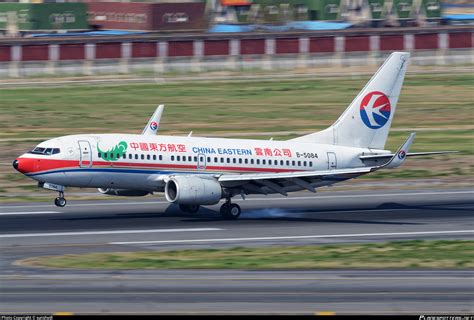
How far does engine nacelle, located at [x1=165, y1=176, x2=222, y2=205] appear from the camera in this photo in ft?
139

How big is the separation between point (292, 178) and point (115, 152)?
308 inches

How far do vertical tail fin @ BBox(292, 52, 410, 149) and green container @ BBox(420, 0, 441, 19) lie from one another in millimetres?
113792

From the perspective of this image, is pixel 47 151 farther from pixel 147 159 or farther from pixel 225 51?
pixel 225 51

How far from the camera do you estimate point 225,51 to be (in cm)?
11400

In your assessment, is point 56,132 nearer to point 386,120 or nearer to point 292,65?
point 386,120

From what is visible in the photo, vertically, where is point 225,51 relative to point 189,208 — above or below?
above

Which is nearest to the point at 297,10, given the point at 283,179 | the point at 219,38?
the point at 219,38

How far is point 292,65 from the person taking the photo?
113 meters

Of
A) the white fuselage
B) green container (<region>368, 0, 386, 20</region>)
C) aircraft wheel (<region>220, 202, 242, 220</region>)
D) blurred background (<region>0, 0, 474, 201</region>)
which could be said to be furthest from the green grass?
green container (<region>368, 0, 386, 20</region>)

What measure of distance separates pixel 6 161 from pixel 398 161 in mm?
26496

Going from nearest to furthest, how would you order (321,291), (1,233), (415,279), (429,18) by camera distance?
(321,291) → (415,279) → (1,233) → (429,18)

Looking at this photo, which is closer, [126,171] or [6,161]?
[126,171]

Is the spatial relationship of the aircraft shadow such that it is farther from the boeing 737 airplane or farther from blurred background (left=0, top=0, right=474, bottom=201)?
blurred background (left=0, top=0, right=474, bottom=201)

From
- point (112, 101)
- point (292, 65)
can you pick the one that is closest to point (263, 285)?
point (112, 101)
